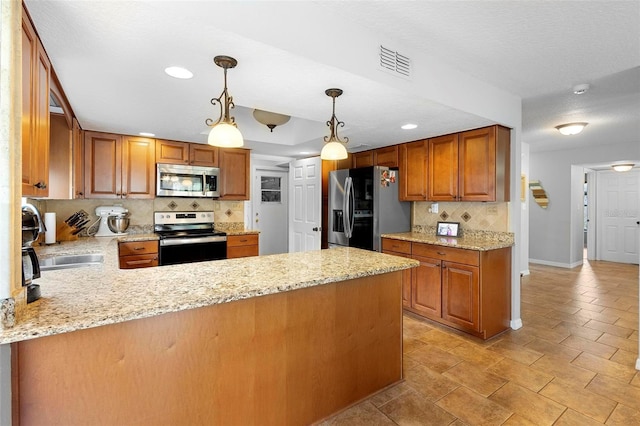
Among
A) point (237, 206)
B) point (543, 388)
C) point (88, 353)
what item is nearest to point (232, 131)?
point (88, 353)

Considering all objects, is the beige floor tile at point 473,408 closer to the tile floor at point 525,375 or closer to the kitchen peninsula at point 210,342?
the tile floor at point 525,375

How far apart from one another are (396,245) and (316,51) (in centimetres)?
263

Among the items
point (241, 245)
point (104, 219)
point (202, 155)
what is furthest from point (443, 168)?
point (104, 219)

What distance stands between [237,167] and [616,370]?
14.6 feet

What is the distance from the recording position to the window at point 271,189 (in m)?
6.33

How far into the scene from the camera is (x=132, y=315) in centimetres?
116

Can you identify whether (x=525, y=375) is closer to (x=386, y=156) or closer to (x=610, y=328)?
(x=610, y=328)

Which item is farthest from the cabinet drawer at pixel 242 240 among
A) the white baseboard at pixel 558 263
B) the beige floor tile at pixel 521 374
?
the white baseboard at pixel 558 263

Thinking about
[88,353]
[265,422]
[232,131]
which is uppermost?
[232,131]

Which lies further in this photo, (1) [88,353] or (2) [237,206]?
(2) [237,206]

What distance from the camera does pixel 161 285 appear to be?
58.1 inches

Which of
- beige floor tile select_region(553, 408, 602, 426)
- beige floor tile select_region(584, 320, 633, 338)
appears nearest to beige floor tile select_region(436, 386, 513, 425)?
beige floor tile select_region(553, 408, 602, 426)

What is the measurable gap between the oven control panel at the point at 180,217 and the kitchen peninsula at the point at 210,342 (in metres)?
2.19

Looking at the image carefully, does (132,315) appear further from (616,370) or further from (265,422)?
(616,370)
